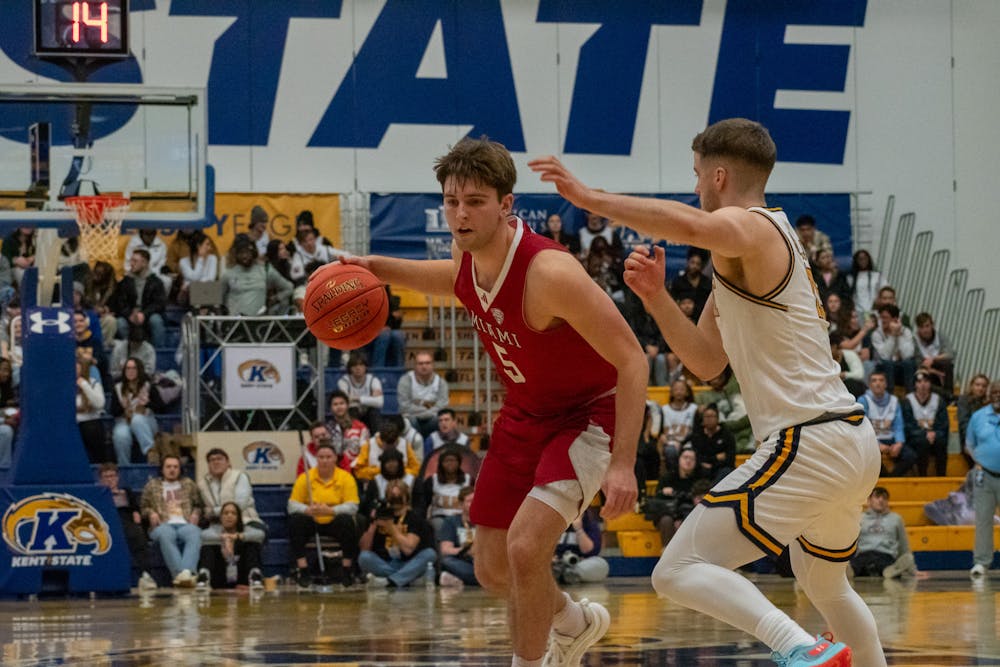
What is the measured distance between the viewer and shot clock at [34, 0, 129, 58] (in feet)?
37.8

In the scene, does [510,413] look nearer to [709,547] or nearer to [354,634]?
[709,547]

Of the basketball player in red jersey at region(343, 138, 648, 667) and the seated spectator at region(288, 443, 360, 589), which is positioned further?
the seated spectator at region(288, 443, 360, 589)

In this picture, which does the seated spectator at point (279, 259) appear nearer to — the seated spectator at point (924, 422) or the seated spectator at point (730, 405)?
the seated spectator at point (730, 405)

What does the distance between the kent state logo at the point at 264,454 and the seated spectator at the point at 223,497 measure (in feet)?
3.34

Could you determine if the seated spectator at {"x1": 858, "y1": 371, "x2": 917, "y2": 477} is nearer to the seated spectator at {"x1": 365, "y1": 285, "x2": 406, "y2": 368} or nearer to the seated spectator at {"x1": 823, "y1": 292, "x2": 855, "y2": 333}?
the seated spectator at {"x1": 823, "y1": 292, "x2": 855, "y2": 333}

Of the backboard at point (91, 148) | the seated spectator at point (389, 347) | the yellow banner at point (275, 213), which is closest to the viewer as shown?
the backboard at point (91, 148)

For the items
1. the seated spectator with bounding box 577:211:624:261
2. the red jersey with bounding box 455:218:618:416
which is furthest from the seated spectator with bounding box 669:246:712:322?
the red jersey with bounding box 455:218:618:416

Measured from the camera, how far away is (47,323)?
1295 centimetres

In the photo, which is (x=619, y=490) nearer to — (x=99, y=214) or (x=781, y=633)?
(x=781, y=633)

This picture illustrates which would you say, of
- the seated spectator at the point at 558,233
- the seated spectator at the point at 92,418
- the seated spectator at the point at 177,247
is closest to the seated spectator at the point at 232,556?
the seated spectator at the point at 92,418

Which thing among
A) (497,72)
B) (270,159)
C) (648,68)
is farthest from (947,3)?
(270,159)

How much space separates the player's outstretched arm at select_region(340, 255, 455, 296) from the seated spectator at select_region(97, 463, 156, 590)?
791 centimetres

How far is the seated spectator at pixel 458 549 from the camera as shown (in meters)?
13.9

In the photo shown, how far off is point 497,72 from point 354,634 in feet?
44.0
